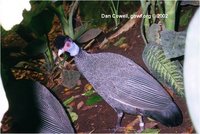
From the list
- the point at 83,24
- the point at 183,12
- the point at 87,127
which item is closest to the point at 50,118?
the point at 87,127

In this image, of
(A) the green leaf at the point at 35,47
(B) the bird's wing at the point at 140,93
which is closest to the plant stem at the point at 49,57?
(A) the green leaf at the point at 35,47

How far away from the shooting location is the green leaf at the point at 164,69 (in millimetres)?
636

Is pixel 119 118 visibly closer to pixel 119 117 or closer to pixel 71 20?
pixel 119 117

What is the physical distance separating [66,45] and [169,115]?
0.24 metres

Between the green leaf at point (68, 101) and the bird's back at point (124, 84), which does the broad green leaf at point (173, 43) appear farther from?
the green leaf at point (68, 101)

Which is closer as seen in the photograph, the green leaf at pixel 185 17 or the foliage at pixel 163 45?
the foliage at pixel 163 45

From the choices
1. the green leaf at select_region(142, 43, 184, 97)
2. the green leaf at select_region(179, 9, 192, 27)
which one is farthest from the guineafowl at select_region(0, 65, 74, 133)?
the green leaf at select_region(179, 9, 192, 27)

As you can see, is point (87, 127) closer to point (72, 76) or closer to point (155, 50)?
point (72, 76)


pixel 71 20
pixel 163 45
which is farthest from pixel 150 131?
pixel 71 20

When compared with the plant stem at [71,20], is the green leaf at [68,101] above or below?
below

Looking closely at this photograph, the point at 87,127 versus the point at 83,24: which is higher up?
the point at 83,24

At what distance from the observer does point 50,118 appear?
0.67 meters

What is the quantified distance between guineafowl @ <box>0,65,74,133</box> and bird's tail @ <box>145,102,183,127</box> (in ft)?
0.55

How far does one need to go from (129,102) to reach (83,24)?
21 centimetres
